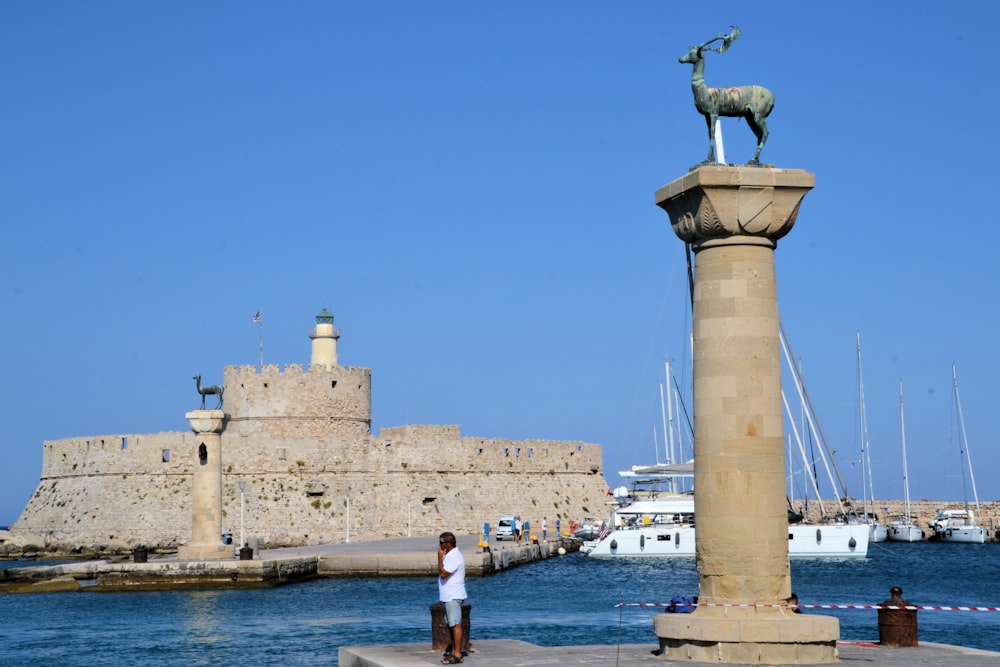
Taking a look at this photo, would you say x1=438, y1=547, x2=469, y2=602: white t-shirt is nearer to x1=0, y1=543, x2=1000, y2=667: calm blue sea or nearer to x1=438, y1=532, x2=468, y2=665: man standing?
x1=438, y1=532, x2=468, y2=665: man standing

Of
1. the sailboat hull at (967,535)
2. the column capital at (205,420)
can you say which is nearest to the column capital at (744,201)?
the column capital at (205,420)

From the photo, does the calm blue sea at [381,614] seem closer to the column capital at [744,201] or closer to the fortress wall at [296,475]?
the column capital at [744,201]

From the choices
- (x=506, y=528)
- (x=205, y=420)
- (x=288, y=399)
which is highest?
(x=288, y=399)

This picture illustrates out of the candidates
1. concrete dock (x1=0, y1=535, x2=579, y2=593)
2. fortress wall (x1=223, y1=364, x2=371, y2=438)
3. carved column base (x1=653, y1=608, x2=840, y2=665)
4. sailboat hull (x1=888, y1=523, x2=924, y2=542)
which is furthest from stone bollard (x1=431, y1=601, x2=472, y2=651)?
sailboat hull (x1=888, y1=523, x2=924, y2=542)

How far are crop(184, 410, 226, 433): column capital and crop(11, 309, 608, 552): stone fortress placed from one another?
9.39 metres

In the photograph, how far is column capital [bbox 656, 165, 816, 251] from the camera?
973cm

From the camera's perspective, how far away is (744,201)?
32.0 feet

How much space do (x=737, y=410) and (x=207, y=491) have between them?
19765 millimetres

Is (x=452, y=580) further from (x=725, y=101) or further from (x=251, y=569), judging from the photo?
(x=251, y=569)

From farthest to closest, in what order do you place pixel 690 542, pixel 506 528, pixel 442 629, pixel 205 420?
pixel 506 528 < pixel 690 542 < pixel 205 420 < pixel 442 629

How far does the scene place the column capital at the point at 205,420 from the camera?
27.1 meters

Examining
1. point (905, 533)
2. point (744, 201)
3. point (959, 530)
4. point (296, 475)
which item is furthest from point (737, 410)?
point (959, 530)

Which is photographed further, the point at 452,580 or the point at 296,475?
the point at 296,475

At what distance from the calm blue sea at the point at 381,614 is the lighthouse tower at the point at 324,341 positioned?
11.1 metres
